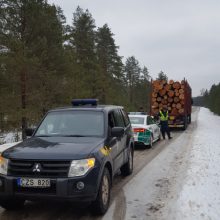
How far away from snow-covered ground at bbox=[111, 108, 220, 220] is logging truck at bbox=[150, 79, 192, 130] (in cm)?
1335

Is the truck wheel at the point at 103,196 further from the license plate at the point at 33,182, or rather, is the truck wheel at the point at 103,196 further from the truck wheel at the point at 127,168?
the truck wheel at the point at 127,168

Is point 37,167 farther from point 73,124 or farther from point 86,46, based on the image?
point 86,46

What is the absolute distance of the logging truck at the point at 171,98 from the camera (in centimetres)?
2608

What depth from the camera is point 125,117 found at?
10.1 metres

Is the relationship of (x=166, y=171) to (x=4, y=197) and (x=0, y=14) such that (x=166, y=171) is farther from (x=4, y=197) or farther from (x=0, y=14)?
(x=0, y=14)

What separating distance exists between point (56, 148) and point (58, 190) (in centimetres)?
77

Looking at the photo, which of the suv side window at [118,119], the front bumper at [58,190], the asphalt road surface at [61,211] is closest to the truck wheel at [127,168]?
the suv side window at [118,119]

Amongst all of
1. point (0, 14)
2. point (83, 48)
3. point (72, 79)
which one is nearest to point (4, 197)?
point (0, 14)

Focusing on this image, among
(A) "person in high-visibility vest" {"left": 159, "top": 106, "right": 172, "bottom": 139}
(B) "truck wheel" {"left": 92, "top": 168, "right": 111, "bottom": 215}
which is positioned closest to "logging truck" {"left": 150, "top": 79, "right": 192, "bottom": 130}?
(A) "person in high-visibility vest" {"left": 159, "top": 106, "right": 172, "bottom": 139}

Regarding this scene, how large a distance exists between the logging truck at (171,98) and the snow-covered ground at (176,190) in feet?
43.8

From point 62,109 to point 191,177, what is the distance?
3.58 metres

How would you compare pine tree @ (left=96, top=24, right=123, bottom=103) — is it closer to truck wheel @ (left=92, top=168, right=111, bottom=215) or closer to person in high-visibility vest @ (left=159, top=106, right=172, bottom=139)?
person in high-visibility vest @ (left=159, top=106, right=172, bottom=139)

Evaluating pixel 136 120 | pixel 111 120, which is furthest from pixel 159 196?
pixel 136 120

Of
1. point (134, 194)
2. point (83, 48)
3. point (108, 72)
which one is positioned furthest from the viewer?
point (108, 72)
